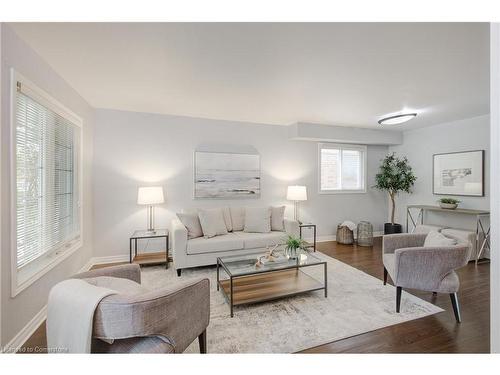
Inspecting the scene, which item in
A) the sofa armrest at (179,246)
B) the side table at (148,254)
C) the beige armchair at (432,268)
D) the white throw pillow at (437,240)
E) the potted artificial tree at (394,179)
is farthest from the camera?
the potted artificial tree at (394,179)

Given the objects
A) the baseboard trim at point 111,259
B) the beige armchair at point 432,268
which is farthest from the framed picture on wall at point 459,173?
the baseboard trim at point 111,259

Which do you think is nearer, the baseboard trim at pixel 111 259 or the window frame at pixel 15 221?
the window frame at pixel 15 221

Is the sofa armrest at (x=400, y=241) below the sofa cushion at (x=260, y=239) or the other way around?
the other way around

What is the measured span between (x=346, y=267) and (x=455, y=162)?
3056 mm

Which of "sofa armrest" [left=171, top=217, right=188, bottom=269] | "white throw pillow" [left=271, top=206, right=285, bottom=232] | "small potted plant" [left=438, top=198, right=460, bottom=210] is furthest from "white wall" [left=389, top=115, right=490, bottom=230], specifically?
"sofa armrest" [left=171, top=217, right=188, bottom=269]

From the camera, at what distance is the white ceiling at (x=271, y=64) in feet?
5.39

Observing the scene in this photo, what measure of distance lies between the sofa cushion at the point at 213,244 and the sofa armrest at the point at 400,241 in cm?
185

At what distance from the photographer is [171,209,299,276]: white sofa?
9.70ft

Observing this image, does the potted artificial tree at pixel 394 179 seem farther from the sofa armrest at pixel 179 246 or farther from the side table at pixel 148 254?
the side table at pixel 148 254

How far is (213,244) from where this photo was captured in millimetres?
3096

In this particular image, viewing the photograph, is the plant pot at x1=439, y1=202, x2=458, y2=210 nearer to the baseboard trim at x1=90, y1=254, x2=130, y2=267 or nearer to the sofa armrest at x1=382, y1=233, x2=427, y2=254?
the sofa armrest at x1=382, y1=233, x2=427, y2=254

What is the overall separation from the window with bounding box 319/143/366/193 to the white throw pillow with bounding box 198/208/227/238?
2.41 m

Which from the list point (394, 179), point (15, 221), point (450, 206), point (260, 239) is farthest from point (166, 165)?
point (450, 206)
